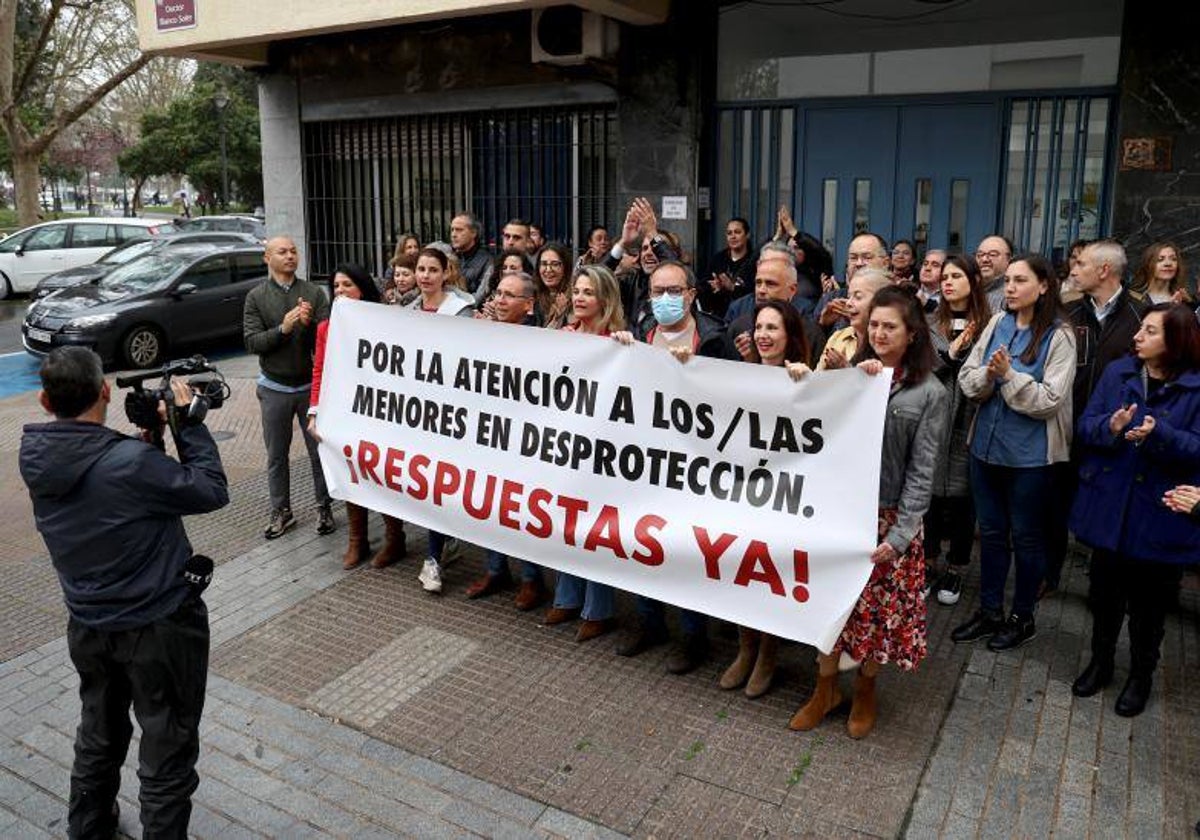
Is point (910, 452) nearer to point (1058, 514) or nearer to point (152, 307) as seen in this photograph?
point (1058, 514)

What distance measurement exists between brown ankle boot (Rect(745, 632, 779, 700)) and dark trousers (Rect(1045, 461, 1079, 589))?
150cm

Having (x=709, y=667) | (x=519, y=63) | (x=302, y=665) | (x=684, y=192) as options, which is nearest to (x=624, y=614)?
(x=709, y=667)

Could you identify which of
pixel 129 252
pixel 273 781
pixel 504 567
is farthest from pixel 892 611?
pixel 129 252

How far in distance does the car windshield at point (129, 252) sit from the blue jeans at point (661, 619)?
40.9 feet

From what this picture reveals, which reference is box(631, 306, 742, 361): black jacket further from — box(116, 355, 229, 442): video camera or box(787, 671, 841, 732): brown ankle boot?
box(116, 355, 229, 442): video camera

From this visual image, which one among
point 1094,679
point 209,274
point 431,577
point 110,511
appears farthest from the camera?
point 209,274

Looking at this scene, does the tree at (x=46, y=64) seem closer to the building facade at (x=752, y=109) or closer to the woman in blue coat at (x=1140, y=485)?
the building facade at (x=752, y=109)

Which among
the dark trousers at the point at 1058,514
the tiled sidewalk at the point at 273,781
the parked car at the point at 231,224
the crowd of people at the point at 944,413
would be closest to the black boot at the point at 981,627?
the crowd of people at the point at 944,413

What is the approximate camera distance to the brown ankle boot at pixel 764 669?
4492 mm

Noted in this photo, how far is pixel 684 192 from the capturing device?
9328 millimetres

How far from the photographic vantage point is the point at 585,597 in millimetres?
5180

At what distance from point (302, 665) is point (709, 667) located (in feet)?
6.54

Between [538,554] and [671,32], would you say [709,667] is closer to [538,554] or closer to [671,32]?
[538,554]

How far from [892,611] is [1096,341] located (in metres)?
2.25
